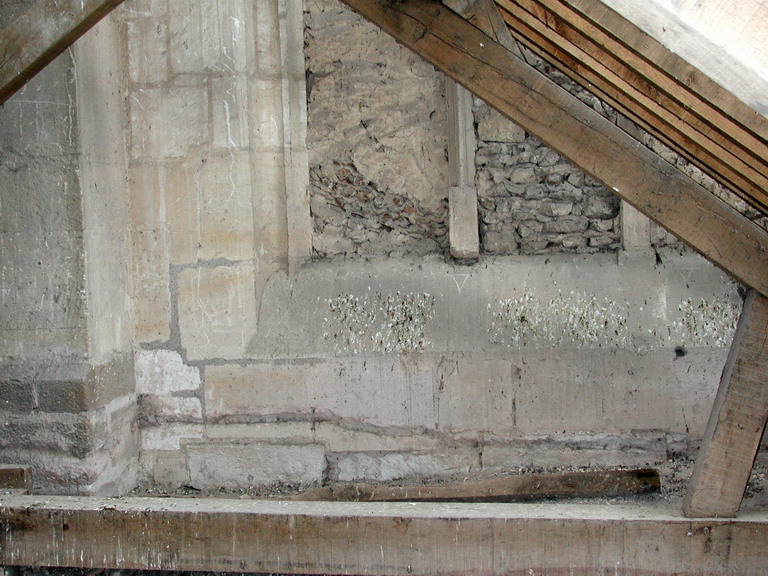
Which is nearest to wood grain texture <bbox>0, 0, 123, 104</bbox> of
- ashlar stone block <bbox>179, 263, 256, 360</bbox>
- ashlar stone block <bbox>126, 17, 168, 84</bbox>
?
ashlar stone block <bbox>126, 17, 168, 84</bbox>

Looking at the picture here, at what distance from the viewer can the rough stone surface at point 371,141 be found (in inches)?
179

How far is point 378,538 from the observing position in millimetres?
3080

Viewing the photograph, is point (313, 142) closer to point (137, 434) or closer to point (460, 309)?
point (460, 309)

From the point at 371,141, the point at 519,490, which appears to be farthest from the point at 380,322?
the point at 519,490

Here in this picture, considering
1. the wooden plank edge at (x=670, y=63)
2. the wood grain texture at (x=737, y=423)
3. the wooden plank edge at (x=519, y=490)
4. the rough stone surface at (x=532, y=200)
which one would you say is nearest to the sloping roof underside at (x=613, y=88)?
the wooden plank edge at (x=670, y=63)

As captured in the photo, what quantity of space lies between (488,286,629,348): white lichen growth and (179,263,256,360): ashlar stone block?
1.50 meters

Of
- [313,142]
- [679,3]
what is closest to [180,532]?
[313,142]

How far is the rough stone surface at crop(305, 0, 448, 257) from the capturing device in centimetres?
455

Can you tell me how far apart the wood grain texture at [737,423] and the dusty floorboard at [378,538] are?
0.10 metres

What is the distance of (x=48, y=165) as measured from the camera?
4078mm

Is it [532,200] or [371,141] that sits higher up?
[371,141]

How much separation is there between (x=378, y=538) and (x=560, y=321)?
6.38 feet

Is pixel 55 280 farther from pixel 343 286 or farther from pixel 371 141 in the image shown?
pixel 371 141

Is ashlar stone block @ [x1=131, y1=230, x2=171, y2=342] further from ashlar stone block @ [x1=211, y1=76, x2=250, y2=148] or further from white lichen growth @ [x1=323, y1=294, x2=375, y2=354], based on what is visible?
white lichen growth @ [x1=323, y1=294, x2=375, y2=354]
